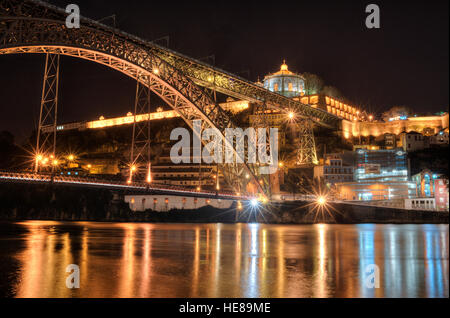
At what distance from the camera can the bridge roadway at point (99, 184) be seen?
2349 centimetres

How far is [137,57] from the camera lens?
3100 cm

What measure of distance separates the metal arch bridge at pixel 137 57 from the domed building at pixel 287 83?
131 feet

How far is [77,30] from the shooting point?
26.3 metres

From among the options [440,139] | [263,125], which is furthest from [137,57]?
[440,139]

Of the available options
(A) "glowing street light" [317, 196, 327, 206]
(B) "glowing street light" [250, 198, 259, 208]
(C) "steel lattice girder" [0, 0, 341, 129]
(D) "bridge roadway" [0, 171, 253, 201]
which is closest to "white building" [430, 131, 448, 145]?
(C) "steel lattice girder" [0, 0, 341, 129]

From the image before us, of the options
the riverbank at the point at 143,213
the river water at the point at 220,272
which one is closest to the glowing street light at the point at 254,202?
the riverbank at the point at 143,213

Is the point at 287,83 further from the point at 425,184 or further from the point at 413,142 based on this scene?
the point at 425,184

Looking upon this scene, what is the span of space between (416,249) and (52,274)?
15.0 metres

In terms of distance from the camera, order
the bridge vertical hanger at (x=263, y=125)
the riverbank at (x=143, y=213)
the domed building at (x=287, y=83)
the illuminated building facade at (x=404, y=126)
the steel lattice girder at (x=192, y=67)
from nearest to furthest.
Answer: the steel lattice girder at (x=192, y=67) < the bridge vertical hanger at (x=263, y=125) < the riverbank at (x=143, y=213) < the illuminated building facade at (x=404, y=126) < the domed building at (x=287, y=83)

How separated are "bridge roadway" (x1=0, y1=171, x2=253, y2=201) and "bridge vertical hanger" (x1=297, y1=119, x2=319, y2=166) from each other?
2078 cm

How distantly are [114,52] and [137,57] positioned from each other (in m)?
2.11

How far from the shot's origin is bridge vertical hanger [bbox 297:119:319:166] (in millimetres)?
57625

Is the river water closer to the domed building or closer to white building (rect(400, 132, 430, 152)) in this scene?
white building (rect(400, 132, 430, 152))

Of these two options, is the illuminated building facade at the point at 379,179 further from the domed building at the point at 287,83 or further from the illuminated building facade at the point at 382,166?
the domed building at the point at 287,83
